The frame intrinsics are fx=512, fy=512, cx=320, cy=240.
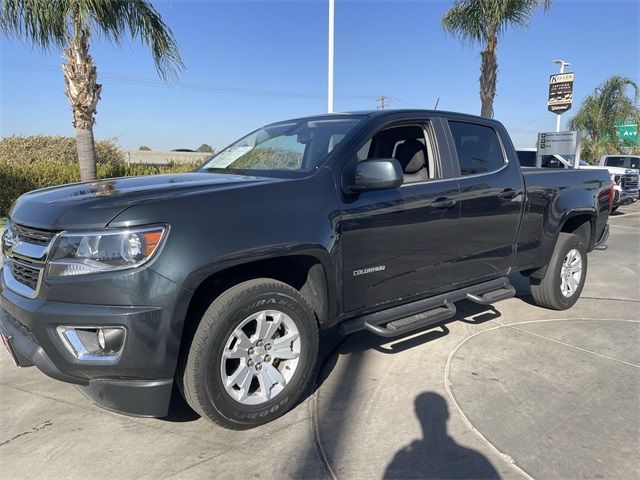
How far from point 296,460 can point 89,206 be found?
1.72m

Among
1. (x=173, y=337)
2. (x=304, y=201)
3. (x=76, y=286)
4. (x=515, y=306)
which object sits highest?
(x=304, y=201)

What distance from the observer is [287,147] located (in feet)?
13.0

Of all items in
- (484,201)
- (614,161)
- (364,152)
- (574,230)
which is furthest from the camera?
(614,161)

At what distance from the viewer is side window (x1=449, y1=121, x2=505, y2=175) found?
434 centimetres

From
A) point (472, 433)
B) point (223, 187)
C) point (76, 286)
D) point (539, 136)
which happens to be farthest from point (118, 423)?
point (539, 136)

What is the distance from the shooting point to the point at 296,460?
275 cm

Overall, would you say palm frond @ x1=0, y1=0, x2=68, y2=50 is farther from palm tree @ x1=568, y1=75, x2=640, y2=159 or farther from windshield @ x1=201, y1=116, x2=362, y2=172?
Answer: palm tree @ x1=568, y1=75, x2=640, y2=159

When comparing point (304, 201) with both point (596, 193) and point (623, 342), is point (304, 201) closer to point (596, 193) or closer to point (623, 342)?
point (623, 342)

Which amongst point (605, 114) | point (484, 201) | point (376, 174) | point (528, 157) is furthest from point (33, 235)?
point (605, 114)

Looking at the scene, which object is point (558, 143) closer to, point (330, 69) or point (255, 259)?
point (330, 69)

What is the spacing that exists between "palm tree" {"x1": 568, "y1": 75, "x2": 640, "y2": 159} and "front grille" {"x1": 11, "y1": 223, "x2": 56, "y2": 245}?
94.2 ft

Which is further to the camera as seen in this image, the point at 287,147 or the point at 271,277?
the point at 287,147

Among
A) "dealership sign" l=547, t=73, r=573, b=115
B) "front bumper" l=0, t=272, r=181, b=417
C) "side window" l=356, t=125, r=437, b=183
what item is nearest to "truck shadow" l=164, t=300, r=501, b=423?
"front bumper" l=0, t=272, r=181, b=417

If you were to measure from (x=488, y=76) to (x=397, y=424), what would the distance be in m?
13.1
